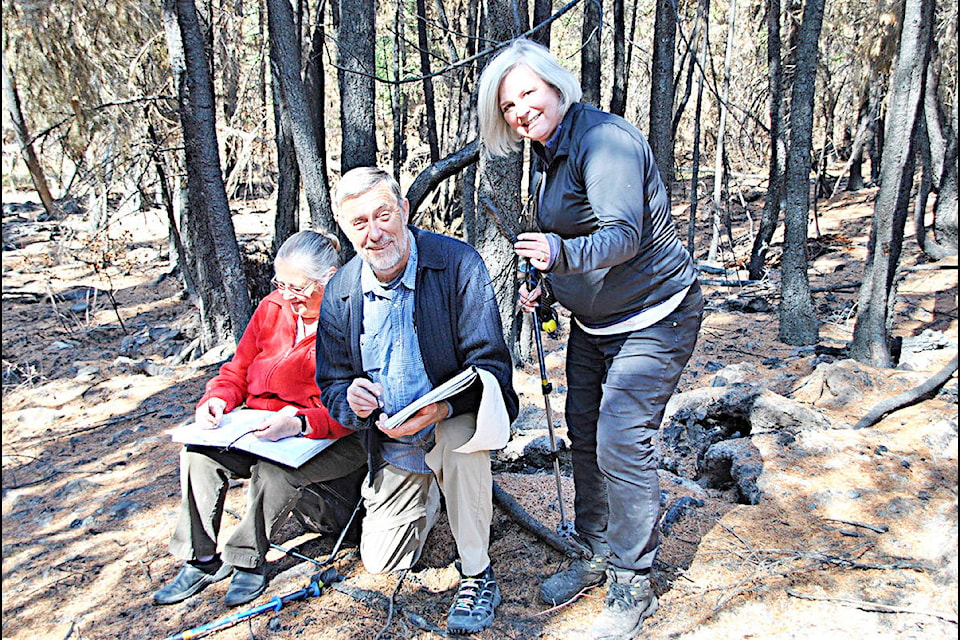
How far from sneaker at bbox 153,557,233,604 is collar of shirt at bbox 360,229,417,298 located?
1.40 meters

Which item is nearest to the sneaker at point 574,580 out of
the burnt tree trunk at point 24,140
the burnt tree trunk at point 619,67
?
the burnt tree trunk at point 619,67

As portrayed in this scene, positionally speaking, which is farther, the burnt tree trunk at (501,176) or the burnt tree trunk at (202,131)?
the burnt tree trunk at (202,131)

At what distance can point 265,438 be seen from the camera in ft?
9.99

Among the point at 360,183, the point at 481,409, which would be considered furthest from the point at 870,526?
the point at 360,183

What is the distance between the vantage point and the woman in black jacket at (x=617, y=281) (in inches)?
95.0

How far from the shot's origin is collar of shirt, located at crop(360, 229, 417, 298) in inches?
114

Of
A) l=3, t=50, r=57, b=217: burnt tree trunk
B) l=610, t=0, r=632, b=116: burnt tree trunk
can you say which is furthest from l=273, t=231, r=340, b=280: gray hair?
l=3, t=50, r=57, b=217: burnt tree trunk

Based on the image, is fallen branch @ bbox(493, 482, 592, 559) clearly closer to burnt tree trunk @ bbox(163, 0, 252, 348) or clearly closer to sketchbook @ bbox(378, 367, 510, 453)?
sketchbook @ bbox(378, 367, 510, 453)

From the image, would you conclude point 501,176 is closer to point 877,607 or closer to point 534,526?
point 534,526

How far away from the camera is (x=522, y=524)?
11.0 ft

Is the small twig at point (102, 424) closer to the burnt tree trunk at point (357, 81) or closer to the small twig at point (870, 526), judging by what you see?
the burnt tree trunk at point (357, 81)

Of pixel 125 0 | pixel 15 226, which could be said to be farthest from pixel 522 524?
pixel 15 226

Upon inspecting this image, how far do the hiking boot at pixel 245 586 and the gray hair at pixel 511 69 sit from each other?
208 cm

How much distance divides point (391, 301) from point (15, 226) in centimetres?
1741
